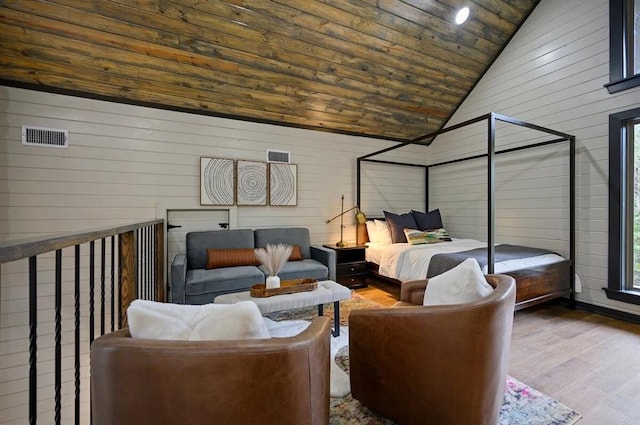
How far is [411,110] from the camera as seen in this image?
4.49m

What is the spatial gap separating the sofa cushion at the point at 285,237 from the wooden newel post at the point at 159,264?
110 centimetres

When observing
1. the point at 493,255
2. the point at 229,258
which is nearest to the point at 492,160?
the point at 493,255

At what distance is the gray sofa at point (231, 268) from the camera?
2.82 metres

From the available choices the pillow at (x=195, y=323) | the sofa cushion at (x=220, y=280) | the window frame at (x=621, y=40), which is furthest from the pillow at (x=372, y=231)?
the pillow at (x=195, y=323)

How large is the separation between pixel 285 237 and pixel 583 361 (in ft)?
10.2

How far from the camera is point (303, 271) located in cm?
331

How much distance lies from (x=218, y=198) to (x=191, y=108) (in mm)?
1175

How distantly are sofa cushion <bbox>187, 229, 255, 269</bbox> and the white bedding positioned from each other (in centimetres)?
173

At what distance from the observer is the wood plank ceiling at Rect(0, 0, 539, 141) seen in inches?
104

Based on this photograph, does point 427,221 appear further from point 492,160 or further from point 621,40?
point 621,40

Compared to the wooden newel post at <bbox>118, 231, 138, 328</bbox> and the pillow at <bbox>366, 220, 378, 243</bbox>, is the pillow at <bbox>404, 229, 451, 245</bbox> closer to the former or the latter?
the pillow at <bbox>366, 220, 378, 243</bbox>

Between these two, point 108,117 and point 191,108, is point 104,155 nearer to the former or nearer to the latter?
point 108,117

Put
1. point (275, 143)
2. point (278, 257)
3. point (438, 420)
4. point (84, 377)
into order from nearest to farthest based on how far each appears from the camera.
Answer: point (438, 420)
point (278, 257)
point (84, 377)
point (275, 143)

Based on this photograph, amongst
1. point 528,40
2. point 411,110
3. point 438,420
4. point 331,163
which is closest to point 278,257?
point 438,420
